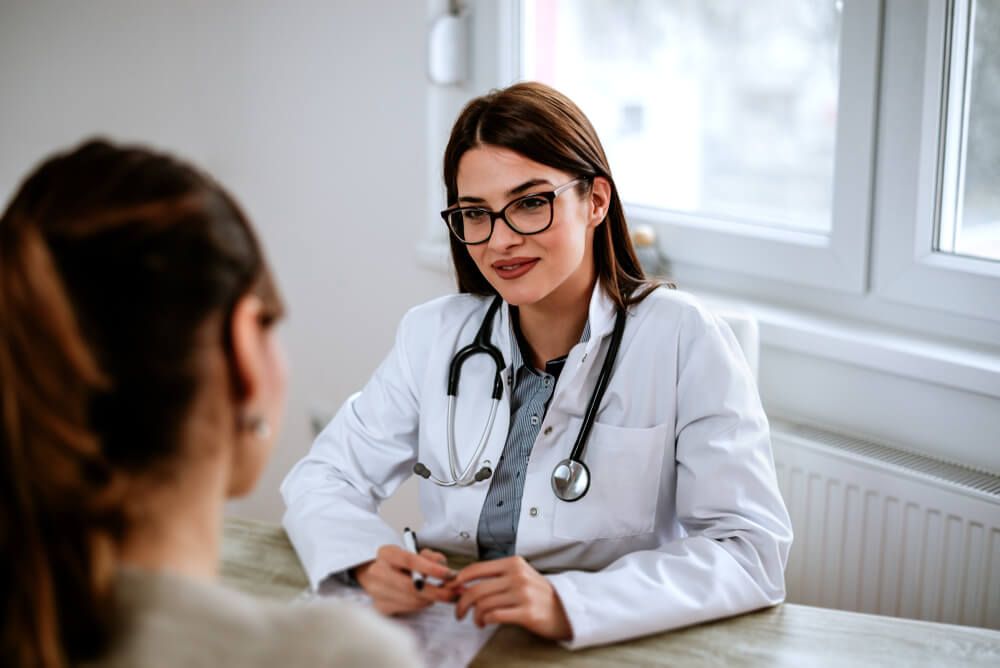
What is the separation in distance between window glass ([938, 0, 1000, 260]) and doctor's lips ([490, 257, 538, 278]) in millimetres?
837

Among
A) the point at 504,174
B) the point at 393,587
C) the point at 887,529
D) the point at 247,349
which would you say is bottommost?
the point at 887,529

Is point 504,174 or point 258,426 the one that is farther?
point 504,174

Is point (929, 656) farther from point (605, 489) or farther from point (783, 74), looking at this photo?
point (783, 74)

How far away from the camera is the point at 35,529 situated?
0.62 meters

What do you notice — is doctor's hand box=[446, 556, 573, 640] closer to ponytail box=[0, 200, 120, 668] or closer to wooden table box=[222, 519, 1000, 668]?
wooden table box=[222, 519, 1000, 668]

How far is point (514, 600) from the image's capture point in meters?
1.14

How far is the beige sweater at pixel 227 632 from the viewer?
0.62 metres

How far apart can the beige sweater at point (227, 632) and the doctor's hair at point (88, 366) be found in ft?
0.06

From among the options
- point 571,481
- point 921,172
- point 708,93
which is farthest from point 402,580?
point 708,93

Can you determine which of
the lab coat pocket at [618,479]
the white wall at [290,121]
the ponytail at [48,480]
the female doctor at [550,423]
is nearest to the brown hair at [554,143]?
the female doctor at [550,423]

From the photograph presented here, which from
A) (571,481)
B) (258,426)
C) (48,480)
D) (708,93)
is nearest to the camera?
(48,480)

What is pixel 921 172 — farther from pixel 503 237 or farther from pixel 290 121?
pixel 290 121

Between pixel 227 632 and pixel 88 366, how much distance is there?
20cm

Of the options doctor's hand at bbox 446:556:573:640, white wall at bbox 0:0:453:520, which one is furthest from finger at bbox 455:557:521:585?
white wall at bbox 0:0:453:520
